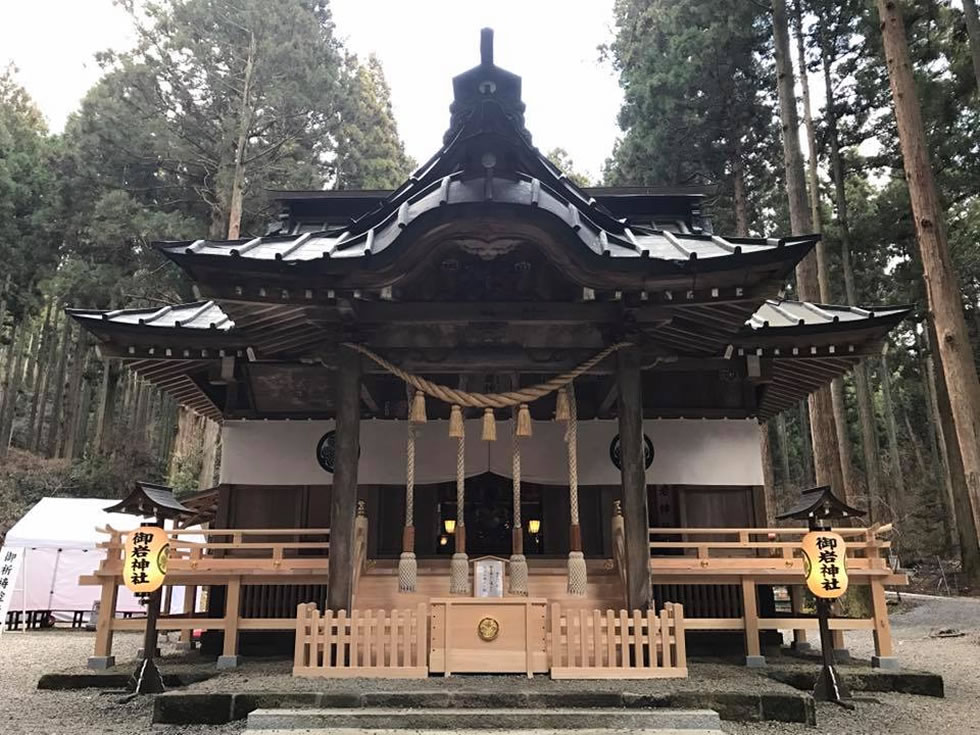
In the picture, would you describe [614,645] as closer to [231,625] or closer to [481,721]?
[481,721]

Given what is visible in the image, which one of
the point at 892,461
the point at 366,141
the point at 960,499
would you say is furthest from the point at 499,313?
the point at 892,461

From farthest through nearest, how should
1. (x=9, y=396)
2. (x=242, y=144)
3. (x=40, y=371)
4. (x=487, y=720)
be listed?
(x=40, y=371), (x=9, y=396), (x=242, y=144), (x=487, y=720)

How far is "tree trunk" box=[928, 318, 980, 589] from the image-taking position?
17.0 metres

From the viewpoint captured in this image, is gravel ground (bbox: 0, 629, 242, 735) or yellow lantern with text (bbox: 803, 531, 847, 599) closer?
gravel ground (bbox: 0, 629, 242, 735)

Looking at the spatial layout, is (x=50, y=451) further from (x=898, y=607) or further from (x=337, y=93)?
(x=898, y=607)

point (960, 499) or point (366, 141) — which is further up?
point (366, 141)

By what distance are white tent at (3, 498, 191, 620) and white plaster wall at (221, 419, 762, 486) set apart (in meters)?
8.08

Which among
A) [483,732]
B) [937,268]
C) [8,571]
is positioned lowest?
[483,732]

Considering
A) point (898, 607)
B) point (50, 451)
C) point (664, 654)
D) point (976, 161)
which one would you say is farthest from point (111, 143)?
point (898, 607)

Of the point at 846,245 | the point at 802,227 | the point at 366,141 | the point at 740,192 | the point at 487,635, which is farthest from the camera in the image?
the point at 366,141

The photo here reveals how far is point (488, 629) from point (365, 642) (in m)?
1.15

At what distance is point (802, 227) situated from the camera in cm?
1325

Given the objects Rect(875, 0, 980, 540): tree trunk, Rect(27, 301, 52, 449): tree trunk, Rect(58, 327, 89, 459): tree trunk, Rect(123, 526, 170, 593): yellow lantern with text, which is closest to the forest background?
Rect(58, 327, 89, 459): tree trunk

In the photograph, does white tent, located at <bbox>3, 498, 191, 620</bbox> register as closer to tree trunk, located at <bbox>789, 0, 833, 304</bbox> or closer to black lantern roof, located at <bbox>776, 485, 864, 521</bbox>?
black lantern roof, located at <bbox>776, 485, 864, 521</bbox>
